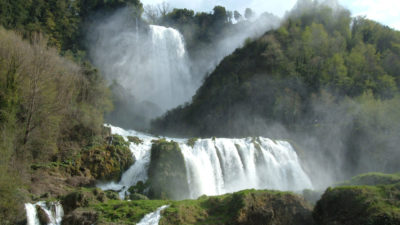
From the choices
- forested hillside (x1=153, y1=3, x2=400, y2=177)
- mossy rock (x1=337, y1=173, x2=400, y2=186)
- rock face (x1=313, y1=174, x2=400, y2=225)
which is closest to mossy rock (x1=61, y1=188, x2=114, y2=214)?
rock face (x1=313, y1=174, x2=400, y2=225)

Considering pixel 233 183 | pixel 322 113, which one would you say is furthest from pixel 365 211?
pixel 322 113

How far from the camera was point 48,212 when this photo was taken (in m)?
13.1

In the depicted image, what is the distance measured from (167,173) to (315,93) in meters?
24.9

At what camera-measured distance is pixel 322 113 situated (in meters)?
35.3

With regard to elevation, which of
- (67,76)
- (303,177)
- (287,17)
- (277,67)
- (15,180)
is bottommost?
(303,177)

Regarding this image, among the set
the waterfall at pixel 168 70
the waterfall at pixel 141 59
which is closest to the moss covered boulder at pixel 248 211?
the waterfall at pixel 141 59

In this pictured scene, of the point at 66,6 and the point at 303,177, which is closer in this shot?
the point at 303,177

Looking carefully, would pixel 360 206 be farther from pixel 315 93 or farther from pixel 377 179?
pixel 315 93

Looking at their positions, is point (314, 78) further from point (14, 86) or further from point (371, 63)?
point (14, 86)

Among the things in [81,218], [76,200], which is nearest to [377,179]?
[81,218]

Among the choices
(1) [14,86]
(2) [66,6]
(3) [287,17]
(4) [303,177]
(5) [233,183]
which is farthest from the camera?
(3) [287,17]

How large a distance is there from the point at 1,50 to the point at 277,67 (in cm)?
3210

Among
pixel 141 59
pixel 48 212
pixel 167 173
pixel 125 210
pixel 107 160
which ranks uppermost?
pixel 141 59

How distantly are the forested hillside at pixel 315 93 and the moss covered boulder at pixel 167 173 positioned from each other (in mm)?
17656
